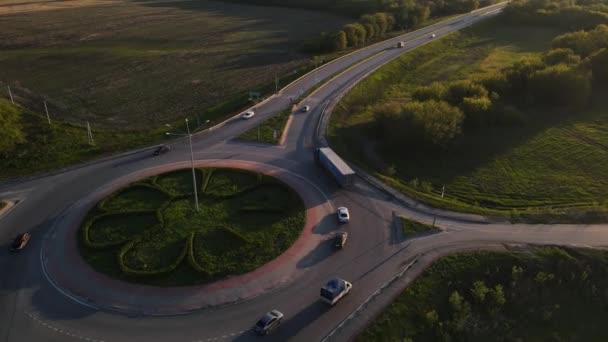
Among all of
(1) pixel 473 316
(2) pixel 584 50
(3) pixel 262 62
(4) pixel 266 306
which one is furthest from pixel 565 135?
(3) pixel 262 62

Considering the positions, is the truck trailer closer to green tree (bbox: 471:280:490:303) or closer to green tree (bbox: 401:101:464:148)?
green tree (bbox: 401:101:464:148)

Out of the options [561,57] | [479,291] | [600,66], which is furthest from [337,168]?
[600,66]

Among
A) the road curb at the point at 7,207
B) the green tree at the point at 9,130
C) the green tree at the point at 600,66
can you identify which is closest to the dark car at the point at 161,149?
the road curb at the point at 7,207

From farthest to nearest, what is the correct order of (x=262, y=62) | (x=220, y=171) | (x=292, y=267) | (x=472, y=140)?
1. (x=262, y=62)
2. (x=472, y=140)
3. (x=220, y=171)
4. (x=292, y=267)

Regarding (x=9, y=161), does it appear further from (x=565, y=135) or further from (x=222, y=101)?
(x=565, y=135)

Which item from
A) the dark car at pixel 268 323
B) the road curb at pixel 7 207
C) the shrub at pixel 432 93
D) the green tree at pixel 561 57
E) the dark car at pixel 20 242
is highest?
the green tree at pixel 561 57

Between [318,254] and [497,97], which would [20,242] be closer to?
[318,254]

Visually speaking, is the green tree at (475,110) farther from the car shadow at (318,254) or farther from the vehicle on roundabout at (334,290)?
the vehicle on roundabout at (334,290)

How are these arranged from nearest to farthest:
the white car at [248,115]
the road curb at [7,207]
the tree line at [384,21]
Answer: the road curb at [7,207]
the white car at [248,115]
the tree line at [384,21]
